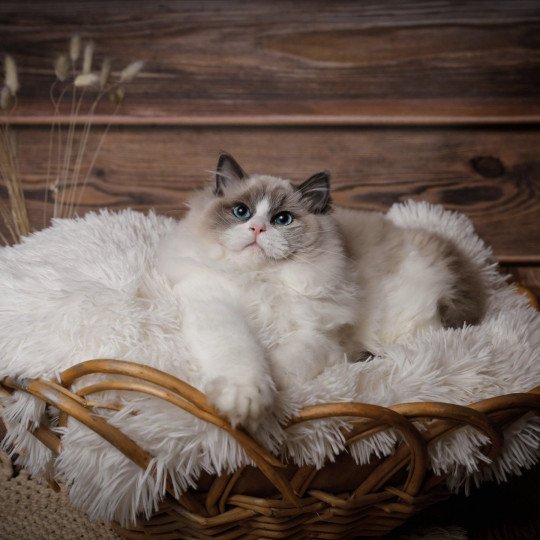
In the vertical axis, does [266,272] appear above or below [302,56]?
below

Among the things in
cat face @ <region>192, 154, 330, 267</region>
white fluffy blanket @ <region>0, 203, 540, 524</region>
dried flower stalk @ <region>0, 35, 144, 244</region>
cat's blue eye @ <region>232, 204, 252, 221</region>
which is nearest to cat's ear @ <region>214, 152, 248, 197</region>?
→ cat face @ <region>192, 154, 330, 267</region>

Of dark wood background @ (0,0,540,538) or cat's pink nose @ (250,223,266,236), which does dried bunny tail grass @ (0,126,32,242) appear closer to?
dark wood background @ (0,0,540,538)

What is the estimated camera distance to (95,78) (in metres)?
1.50

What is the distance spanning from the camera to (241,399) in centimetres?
84

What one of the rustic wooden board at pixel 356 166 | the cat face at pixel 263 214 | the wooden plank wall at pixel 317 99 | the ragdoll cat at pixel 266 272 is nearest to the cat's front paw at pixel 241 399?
the ragdoll cat at pixel 266 272

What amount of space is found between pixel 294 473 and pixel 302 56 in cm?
150

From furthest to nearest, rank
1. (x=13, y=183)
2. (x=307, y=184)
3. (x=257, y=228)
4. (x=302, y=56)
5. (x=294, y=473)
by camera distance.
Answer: (x=302, y=56) < (x=13, y=183) < (x=307, y=184) < (x=257, y=228) < (x=294, y=473)

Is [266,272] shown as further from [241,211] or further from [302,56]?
[302,56]

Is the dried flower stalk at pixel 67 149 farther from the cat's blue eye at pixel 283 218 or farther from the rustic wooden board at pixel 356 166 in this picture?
the cat's blue eye at pixel 283 218

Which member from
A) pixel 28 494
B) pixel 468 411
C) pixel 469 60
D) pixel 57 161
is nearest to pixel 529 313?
pixel 468 411

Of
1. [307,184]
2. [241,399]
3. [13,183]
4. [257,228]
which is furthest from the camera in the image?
[13,183]

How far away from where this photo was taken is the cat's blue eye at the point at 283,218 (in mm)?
1249

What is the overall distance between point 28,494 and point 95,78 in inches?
42.9

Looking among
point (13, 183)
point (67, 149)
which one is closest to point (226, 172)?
point (13, 183)
